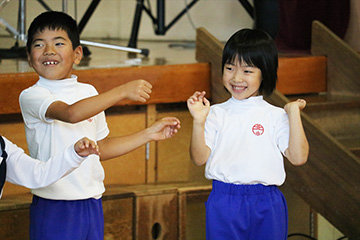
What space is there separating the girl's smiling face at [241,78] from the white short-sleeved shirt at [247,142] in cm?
3

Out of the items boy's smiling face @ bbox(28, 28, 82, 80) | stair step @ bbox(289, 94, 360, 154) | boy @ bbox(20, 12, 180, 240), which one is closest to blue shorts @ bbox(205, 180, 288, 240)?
boy @ bbox(20, 12, 180, 240)

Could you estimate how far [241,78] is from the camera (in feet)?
6.35

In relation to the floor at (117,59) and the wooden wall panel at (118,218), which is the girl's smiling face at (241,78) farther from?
the floor at (117,59)

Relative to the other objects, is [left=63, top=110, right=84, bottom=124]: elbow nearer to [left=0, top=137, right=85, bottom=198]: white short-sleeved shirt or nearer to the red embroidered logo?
[left=0, top=137, right=85, bottom=198]: white short-sleeved shirt

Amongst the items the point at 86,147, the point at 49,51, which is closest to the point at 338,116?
the point at 49,51

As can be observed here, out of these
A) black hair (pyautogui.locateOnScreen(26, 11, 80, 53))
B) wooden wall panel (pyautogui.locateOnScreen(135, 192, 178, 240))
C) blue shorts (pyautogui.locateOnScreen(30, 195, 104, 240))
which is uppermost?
black hair (pyautogui.locateOnScreen(26, 11, 80, 53))

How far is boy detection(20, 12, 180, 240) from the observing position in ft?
6.06

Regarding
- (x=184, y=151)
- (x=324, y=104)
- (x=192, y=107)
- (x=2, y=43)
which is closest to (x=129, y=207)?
(x=184, y=151)

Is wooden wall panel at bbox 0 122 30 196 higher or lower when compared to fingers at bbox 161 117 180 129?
lower

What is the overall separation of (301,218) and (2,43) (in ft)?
7.47

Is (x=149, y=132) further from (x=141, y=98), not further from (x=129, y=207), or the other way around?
(x=129, y=207)

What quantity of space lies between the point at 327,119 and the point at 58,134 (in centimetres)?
153

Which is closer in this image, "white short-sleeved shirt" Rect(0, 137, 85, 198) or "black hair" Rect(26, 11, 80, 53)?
"white short-sleeved shirt" Rect(0, 137, 85, 198)

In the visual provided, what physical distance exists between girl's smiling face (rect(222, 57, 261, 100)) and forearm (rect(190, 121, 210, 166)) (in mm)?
176
